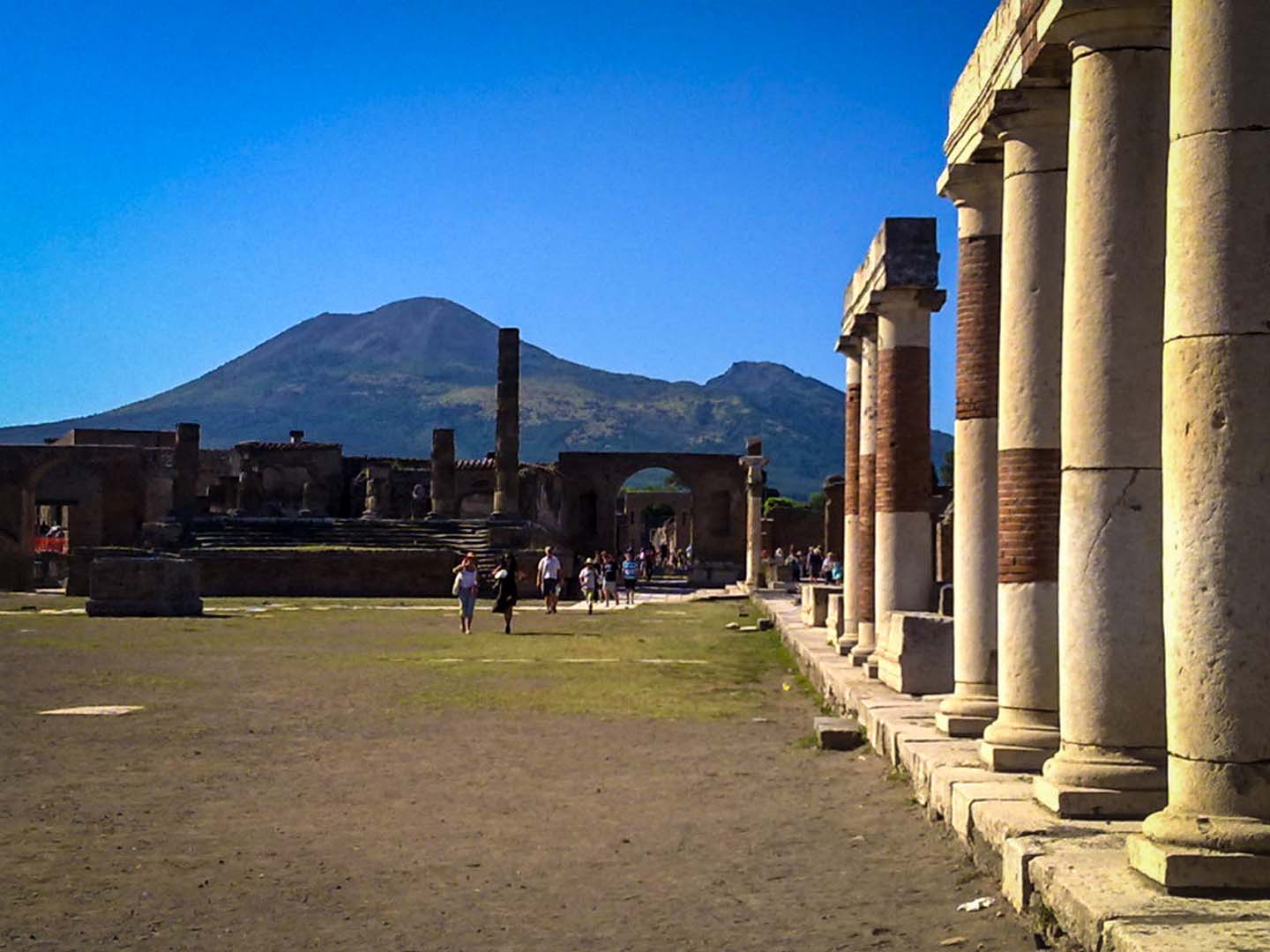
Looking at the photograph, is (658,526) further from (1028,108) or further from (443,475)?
(1028,108)

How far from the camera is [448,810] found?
8.95 metres

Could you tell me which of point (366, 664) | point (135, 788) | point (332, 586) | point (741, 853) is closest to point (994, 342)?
point (741, 853)

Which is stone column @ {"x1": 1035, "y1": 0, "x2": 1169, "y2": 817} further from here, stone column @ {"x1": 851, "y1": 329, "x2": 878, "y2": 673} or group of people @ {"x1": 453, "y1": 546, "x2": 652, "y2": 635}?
group of people @ {"x1": 453, "y1": 546, "x2": 652, "y2": 635}

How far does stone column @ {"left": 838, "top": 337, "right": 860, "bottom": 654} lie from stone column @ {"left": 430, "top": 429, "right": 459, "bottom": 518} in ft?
105

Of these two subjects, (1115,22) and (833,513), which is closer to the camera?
(1115,22)

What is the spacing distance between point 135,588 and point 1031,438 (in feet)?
78.4

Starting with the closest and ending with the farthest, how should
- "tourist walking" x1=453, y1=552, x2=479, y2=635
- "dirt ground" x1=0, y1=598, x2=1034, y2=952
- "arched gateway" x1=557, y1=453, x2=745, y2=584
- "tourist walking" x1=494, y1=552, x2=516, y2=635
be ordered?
"dirt ground" x1=0, y1=598, x2=1034, y2=952
"tourist walking" x1=453, y1=552, x2=479, y2=635
"tourist walking" x1=494, y1=552, x2=516, y2=635
"arched gateway" x1=557, y1=453, x2=745, y2=584

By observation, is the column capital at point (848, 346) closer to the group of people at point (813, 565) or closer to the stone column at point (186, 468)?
the group of people at point (813, 565)

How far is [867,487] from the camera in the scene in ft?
57.3

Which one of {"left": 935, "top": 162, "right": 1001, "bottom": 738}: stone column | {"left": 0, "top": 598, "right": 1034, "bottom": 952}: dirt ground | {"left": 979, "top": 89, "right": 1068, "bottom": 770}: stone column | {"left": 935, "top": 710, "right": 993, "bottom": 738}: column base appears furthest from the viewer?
{"left": 935, "top": 162, "right": 1001, "bottom": 738}: stone column

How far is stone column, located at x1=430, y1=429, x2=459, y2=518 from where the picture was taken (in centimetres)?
5078

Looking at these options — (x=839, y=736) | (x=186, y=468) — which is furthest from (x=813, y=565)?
(x=839, y=736)

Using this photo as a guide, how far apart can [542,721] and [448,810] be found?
4230 millimetres

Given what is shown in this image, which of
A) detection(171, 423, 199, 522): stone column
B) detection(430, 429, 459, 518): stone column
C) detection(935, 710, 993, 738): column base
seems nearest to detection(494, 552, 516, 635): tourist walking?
detection(935, 710, 993, 738): column base
